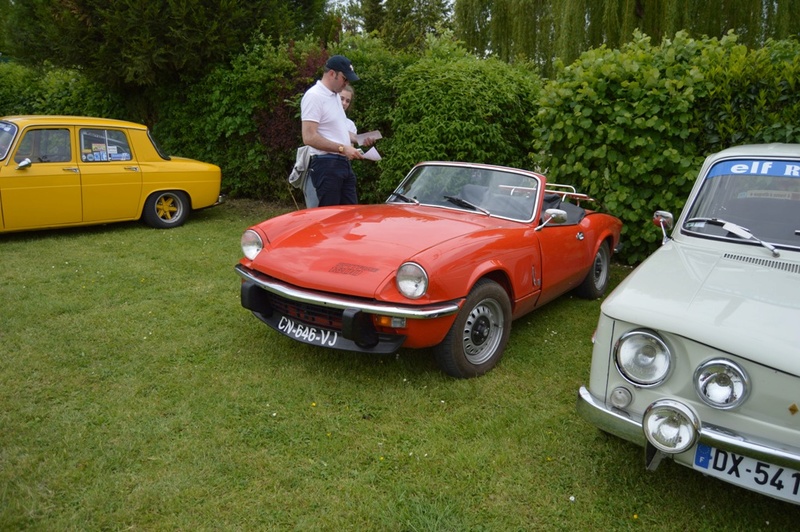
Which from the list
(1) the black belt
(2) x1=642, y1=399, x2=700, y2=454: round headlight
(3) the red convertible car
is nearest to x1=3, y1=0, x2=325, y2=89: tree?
(1) the black belt

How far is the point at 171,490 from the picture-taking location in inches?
102

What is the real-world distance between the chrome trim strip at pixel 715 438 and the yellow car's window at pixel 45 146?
6978mm

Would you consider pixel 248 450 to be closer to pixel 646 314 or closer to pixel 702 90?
pixel 646 314

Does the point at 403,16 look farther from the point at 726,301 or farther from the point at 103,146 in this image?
the point at 726,301

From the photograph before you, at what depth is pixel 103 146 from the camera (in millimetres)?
7363

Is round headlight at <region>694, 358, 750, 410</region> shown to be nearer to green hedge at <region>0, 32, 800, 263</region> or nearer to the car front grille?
the car front grille

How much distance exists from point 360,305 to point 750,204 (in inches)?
91.8

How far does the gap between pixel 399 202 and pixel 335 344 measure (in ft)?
5.85

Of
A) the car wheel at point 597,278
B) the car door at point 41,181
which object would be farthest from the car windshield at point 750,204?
the car door at point 41,181

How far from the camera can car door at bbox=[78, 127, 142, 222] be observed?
7164mm

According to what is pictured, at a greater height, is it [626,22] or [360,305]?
[626,22]

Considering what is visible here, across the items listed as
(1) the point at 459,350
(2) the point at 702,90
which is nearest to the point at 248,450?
(1) the point at 459,350

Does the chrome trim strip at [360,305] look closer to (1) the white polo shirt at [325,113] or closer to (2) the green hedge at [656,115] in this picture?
(1) the white polo shirt at [325,113]

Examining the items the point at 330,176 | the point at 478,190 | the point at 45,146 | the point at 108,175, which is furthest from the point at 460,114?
the point at 45,146
